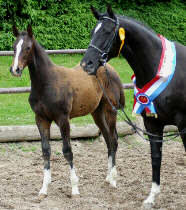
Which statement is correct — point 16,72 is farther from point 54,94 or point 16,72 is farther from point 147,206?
point 147,206

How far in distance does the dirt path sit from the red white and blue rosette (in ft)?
3.67

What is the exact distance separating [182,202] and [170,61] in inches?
58.8

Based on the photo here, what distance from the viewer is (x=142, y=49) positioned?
Answer: 368 cm

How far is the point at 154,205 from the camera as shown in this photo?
4.17 m

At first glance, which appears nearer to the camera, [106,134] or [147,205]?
[147,205]

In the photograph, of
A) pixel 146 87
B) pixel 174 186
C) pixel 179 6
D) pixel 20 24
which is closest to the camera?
pixel 146 87

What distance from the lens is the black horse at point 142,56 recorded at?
11.5 ft

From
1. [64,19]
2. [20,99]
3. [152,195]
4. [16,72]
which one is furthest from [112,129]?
[64,19]

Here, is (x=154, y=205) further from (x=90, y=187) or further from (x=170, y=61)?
(x=170, y=61)

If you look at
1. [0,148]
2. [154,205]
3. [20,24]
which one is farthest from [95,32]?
[20,24]

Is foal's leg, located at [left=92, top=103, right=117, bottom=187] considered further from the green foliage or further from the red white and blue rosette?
the green foliage

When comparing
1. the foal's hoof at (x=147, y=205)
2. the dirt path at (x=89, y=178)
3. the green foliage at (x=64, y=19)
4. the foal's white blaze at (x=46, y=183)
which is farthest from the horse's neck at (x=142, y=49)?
the green foliage at (x=64, y=19)

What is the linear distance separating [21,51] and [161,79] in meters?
1.59

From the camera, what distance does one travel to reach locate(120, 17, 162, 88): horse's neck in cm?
364
